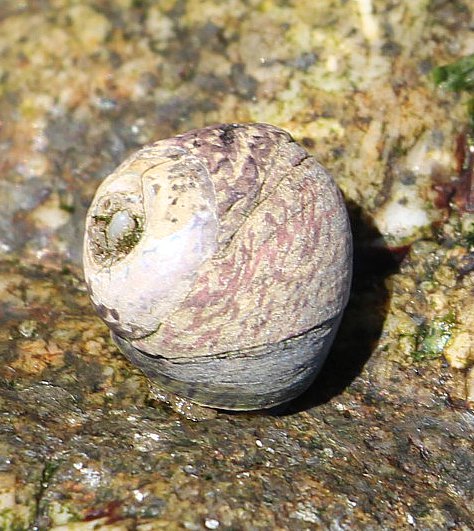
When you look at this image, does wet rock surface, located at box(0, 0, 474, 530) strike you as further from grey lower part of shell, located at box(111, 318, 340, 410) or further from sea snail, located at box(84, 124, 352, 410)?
sea snail, located at box(84, 124, 352, 410)

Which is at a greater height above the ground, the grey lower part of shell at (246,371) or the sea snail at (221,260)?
the sea snail at (221,260)

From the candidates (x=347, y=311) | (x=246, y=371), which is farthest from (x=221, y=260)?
(x=347, y=311)

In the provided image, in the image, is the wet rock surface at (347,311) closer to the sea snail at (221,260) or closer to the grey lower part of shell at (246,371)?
the grey lower part of shell at (246,371)

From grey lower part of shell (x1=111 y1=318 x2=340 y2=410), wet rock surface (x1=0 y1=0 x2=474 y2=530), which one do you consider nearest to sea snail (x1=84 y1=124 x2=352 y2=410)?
grey lower part of shell (x1=111 y1=318 x2=340 y2=410)

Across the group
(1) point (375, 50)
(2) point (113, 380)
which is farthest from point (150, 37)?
(2) point (113, 380)

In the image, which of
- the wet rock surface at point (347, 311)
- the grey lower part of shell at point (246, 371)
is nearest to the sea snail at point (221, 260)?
the grey lower part of shell at point (246, 371)

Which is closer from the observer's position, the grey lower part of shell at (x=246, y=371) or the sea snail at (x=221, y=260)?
the sea snail at (x=221, y=260)

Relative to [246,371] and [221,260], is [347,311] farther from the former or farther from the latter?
[221,260]
